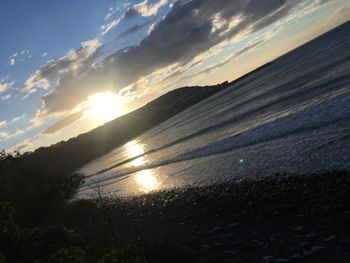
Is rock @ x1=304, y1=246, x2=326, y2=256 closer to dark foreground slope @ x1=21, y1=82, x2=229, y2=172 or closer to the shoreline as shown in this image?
the shoreline

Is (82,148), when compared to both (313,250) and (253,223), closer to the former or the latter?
(253,223)

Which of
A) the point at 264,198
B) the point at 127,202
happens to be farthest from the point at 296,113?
the point at 264,198

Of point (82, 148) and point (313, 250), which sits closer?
point (313, 250)

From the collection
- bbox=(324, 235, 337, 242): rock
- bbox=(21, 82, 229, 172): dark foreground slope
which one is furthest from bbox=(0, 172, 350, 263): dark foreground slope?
bbox=(21, 82, 229, 172): dark foreground slope

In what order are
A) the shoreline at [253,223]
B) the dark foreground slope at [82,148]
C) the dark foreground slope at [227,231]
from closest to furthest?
the dark foreground slope at [227,231] < the shoreline at [253,223] < the dark foreground slope at [82,148]

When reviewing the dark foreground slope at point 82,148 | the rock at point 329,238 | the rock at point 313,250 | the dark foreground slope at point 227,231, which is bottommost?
the rock at point 329,238

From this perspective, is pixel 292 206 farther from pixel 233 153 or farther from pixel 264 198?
pixel 233 153

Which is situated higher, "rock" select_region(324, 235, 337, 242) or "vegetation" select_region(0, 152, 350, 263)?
"vegetation" select_region(0, 152, 350, 263)

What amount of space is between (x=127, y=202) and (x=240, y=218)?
50.9 feet

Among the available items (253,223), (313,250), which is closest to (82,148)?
(253,223)

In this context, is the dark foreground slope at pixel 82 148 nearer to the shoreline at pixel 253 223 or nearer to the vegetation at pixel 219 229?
the vegetation at pixel 219 229

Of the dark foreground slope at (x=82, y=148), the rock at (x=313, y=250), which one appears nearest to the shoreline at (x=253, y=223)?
the rock at (x=313, y=250)

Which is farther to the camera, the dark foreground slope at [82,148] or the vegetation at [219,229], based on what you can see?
the dark foreground slope at [82,148]

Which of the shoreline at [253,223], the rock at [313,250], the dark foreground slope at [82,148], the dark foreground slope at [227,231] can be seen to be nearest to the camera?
the rock at [313,250]
